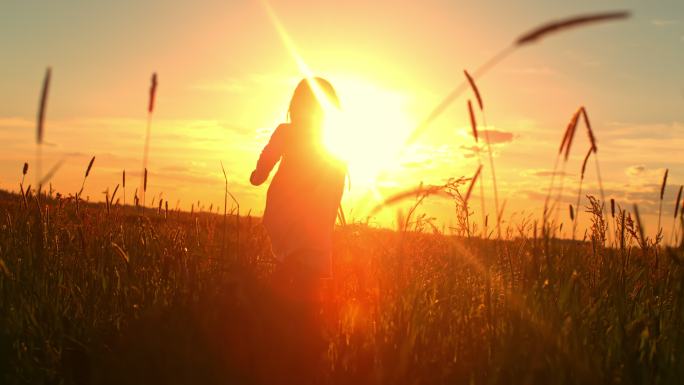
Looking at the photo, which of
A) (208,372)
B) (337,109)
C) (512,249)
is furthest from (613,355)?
(512,249)

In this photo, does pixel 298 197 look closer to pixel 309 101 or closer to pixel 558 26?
pixel 309 101

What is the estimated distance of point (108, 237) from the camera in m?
5.18

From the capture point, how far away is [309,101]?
5297 millimetres

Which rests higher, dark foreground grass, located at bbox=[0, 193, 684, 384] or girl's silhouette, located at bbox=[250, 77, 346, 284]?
girl's silhouette, located at bbox=[250, 77, 346, 284]

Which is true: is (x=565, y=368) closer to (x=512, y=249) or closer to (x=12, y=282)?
(x=12, y=282)

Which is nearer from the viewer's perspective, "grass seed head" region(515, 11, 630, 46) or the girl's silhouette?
"grass seed head" region(515, 11, 630, 46)

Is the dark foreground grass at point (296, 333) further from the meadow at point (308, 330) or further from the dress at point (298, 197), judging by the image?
the dress at point (298, 197)

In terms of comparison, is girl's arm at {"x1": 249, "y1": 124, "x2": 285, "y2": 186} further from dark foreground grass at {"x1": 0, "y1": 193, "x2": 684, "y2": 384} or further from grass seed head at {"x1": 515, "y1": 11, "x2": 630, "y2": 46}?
grass seed head at {"x1": 515, "y1": 11, "x2": 630, "y2": 46}

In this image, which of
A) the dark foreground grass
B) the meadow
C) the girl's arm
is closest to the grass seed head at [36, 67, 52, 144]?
the meadow

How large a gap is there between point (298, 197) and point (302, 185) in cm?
12

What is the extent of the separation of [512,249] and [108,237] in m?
5.05

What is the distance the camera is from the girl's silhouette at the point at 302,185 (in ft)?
17.0

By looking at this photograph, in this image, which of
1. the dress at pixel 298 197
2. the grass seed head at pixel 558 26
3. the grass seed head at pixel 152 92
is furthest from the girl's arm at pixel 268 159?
the grass seed head at pixel 558 26

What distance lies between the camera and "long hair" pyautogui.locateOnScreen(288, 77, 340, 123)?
5.30m
